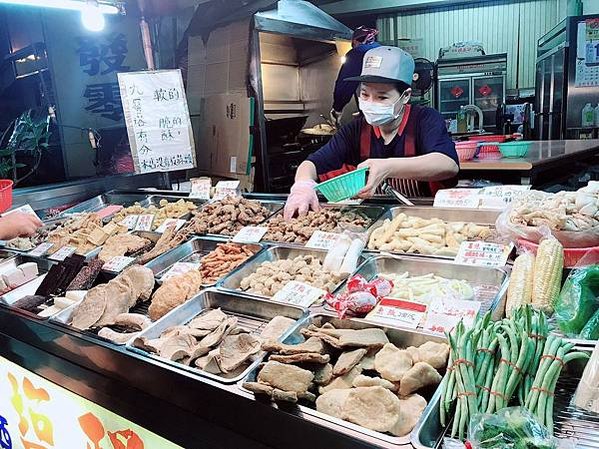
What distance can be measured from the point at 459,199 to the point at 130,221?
80.3 inches

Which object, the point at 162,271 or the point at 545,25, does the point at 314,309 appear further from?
the point at 545,25

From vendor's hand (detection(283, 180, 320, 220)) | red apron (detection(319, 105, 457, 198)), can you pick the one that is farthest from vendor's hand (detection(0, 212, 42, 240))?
red apron (detection(319, 105, 457, 198))

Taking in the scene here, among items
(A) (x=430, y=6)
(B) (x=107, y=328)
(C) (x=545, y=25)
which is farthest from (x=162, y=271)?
(C) (x=545, y=25)

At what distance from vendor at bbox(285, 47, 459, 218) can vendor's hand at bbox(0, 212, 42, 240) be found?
59.4 inches

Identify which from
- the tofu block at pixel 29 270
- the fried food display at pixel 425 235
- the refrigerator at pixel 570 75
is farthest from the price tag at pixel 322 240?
the refrigerator at pixel 570 75

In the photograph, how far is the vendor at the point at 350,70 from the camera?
17.0ft

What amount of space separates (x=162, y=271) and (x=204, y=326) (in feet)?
2.80

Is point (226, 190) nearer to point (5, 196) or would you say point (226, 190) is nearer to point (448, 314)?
point (5, 196)

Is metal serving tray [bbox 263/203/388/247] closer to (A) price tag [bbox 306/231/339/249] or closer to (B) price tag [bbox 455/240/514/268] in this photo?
(A) price tag [bbox 306/231/339/249]

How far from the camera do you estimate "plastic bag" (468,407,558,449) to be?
946 mm

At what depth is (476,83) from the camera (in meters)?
9.25

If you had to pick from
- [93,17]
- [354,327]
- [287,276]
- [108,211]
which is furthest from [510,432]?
[93,17]

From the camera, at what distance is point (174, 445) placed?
5.13ft

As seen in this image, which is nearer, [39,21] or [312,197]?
[312,197]
